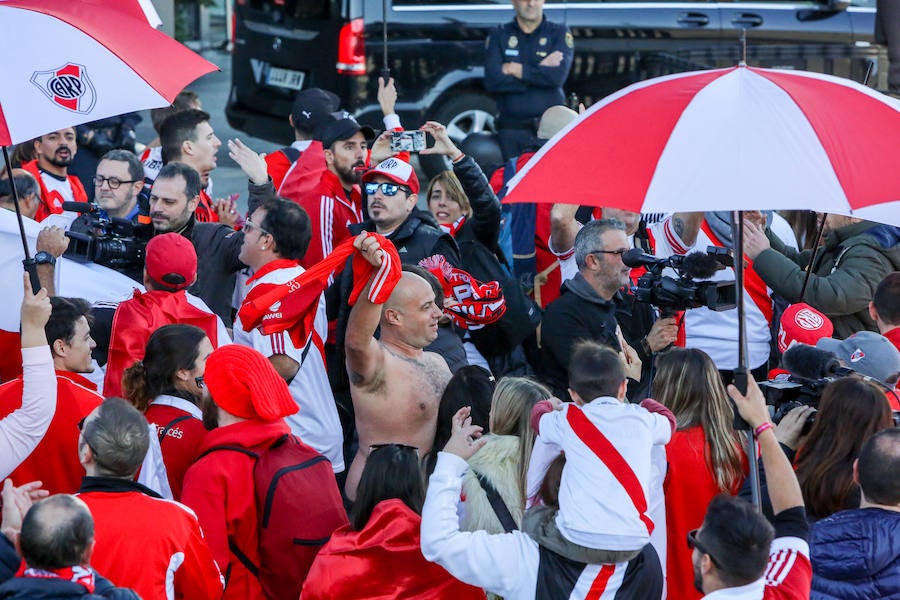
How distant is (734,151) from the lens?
3480mm

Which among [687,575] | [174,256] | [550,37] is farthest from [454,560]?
[550,37]

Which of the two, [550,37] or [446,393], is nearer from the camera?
[446,393]

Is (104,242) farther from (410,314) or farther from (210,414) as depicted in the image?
(210,414)

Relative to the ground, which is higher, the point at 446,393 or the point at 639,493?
the point at 639,493

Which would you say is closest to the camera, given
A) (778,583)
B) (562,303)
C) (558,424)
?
Result: (778,583)

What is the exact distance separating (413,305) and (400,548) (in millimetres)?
1470

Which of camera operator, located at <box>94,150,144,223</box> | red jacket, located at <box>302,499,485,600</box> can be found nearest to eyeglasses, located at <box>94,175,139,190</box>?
camera operator, located at <box>94,150,144,223</box>

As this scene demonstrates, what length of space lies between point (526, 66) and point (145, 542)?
654cm

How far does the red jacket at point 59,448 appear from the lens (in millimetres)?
4352

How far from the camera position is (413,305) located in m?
5.04

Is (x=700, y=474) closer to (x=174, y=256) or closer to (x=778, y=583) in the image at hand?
(x=778, y=583)

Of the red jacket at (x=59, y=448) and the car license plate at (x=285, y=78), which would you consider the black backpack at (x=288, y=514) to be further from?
the car license plate at (x=285, y=78)

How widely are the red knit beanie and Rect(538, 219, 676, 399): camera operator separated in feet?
6.32

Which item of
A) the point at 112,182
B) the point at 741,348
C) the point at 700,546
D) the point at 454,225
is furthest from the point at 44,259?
the point at 454,225
